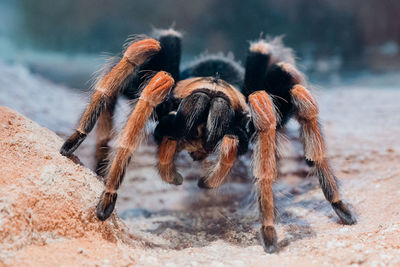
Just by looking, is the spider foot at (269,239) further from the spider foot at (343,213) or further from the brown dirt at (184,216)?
the spider foot at (343,213)

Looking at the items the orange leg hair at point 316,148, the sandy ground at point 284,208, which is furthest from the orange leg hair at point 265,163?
the orange leg hair at point 316,148

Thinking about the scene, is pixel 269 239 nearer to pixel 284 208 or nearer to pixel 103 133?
pixel 284 208

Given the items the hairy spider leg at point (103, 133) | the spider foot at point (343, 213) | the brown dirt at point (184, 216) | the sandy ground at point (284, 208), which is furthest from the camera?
the hairy spider leg at point (103, 133)

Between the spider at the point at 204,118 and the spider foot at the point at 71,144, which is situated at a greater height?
the spider at the point at 204,118

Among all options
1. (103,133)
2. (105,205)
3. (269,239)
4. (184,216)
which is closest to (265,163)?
(269,239)

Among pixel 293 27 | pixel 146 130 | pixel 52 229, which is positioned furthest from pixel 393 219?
pixel 293 27

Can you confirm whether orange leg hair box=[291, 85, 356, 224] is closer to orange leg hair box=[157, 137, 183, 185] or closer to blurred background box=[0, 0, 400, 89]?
orange leg hair box=[157, 137, 183, 185]

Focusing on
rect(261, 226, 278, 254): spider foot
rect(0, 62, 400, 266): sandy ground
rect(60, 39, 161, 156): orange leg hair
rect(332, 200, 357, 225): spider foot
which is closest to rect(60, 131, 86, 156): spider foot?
rect(60, 39, 161, 156): orange leg hair

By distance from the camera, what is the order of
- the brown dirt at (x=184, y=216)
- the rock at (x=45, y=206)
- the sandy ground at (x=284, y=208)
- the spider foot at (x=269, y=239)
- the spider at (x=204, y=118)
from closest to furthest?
the rock at (x=45, y=206)
the brown dirt at (x=184, y=216)
the sandy ground at (x=284, y=208)
the spider foot at (x=269, y=239)
the spider at (x=204, y=118)

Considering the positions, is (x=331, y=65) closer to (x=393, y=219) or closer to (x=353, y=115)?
(x=353, y=115)
